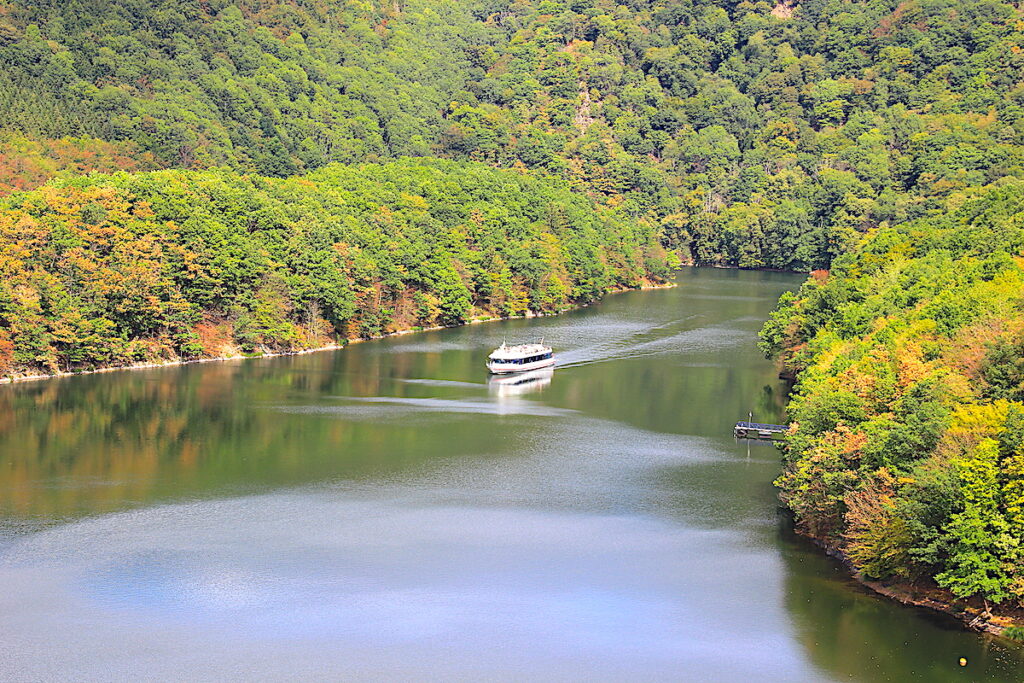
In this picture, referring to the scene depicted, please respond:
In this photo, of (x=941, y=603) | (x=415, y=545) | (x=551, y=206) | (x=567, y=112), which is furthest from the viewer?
(x=567, y=112)

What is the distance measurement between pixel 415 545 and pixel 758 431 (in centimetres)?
2144

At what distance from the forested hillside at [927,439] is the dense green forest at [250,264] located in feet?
124

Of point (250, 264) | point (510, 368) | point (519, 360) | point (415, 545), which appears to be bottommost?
point (415, 545)

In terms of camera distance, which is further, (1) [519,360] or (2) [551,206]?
(2) [551,206]

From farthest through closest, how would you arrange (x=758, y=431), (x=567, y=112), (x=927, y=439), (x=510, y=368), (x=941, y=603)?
(x=567, y=112) → (x=510, y=368) → (x=758, y=431) → (x=927, y=439) → (x=941, y=603)

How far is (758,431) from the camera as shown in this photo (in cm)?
5362

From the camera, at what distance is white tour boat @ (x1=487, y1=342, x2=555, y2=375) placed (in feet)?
233

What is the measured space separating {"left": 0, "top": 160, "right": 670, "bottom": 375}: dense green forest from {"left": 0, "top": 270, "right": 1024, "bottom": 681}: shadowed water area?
14.3 feet

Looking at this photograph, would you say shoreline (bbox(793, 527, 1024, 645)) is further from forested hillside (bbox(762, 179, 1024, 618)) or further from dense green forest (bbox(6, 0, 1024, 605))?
dense green forest (bbox(6, 0, 1024, 605))

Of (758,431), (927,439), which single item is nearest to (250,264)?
(758,431)

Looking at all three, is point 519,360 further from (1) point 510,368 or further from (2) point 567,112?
(2) point 567,112

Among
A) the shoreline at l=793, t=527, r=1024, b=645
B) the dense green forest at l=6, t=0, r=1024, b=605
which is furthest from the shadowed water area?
the dense green forest at l=6, t=0, r=1024, b=605

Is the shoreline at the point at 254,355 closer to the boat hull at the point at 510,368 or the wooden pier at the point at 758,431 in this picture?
the boat hull at the point at 510,368

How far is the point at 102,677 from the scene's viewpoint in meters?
28.4
